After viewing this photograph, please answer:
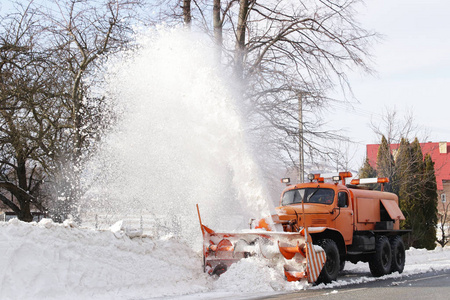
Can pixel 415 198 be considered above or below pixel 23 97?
below

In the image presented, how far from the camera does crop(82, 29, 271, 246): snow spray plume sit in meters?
11.9

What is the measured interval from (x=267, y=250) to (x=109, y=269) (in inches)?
119

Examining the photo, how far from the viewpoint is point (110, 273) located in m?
8.61

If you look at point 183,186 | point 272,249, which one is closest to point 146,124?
point 183,186

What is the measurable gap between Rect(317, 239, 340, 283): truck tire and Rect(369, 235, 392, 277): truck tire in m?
2.17

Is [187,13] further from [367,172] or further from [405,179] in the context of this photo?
[367,172]

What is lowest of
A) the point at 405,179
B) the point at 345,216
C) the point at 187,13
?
the point at 345,216

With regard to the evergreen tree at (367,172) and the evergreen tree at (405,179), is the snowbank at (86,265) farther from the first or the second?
the evergreen tree at (367,172)

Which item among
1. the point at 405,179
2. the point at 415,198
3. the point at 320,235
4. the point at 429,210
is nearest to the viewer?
the point at 320,235

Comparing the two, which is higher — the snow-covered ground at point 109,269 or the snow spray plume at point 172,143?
the snow spray plume at point 172,143

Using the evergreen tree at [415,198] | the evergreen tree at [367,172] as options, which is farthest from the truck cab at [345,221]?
the evergreen tree at [367,172]

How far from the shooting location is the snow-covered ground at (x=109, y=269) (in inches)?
303

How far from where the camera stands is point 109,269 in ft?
28.4

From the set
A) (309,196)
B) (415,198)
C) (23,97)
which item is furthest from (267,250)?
(415,198)
